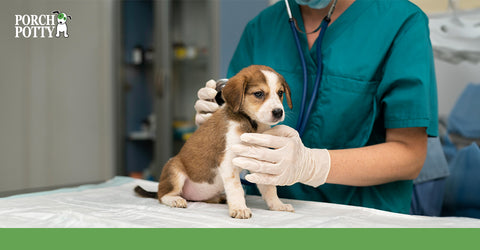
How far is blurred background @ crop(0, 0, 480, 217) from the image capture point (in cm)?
276

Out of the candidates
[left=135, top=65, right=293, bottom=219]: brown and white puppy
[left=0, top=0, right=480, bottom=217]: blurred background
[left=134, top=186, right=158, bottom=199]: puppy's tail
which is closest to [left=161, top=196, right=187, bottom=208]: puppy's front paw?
[left=135, top=65, right=293, bottom=219]: brown and white puppy

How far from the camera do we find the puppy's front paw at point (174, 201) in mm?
1007

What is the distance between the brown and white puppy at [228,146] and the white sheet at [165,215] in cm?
4

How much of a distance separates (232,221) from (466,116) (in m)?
1.43

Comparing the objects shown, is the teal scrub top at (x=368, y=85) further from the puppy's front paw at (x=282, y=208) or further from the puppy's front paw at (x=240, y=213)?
the puppy's front paw at (x=240, y=213)

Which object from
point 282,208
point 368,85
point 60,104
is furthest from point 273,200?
point 60,104

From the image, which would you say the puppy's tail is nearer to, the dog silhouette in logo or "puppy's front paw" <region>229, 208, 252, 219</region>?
"puppy's front paw" <region>229, 208, 252, 219</region>

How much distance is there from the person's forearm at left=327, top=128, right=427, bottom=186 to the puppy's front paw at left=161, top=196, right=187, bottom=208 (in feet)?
1.40

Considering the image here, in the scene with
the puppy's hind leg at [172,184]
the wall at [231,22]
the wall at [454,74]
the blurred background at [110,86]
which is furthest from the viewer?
the wall at [231,22]

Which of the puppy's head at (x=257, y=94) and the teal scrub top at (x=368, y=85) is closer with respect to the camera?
the puppy's head at (x=257, y=94)

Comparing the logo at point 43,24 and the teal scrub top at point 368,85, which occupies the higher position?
the logo at point 43,24

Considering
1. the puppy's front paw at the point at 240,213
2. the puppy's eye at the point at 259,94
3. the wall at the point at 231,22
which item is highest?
the wall at the point at 231,22

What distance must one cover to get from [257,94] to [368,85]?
0.44 m

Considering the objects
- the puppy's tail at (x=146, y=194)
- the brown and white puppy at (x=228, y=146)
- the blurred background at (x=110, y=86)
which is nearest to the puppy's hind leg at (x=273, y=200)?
the brown and white puppy at (x=228, y=146)
